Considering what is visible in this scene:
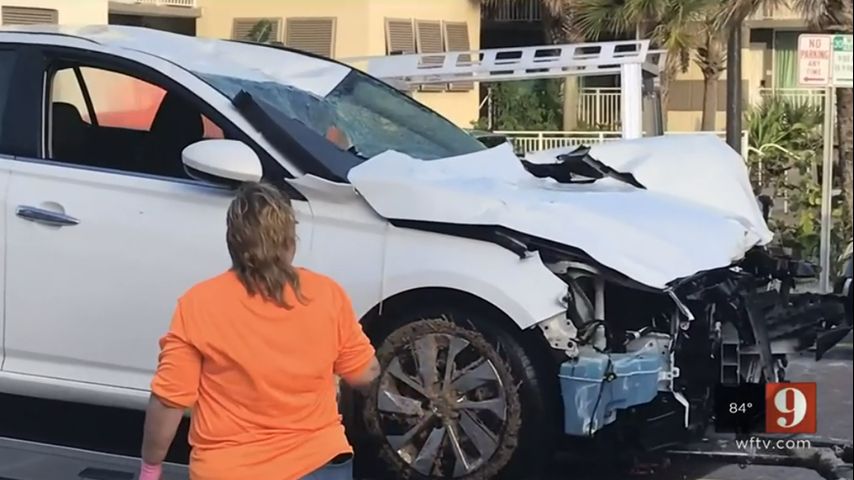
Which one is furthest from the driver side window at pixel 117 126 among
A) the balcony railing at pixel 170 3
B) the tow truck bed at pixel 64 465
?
the balcony railing at pixel 170 3

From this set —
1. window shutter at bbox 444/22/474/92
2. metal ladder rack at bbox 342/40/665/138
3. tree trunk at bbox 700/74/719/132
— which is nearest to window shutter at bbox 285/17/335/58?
window shutter at bbox 444/22/474/92

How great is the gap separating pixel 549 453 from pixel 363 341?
1.42 meters

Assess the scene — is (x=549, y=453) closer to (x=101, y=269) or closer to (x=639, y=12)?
(x=101, y=269)

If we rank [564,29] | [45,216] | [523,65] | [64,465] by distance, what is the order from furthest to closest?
[564,29] < [523,65] < [45,216] < [64,465]

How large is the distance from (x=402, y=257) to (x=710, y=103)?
2090 cm

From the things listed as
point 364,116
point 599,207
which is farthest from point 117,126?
point 599,207

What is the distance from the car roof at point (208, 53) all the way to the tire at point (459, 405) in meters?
1.44

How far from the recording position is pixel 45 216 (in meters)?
4.91

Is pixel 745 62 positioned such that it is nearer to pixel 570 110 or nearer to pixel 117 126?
pixel 570 110

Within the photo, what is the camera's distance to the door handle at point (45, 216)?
4.88m

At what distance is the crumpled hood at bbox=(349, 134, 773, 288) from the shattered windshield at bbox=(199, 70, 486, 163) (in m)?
0.26

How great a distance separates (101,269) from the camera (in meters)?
4.83

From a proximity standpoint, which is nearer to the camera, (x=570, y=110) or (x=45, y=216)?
(x=45, y=216)

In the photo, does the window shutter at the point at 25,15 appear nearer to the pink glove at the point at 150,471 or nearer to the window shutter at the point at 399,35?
the window shutter at the point at 399,35
